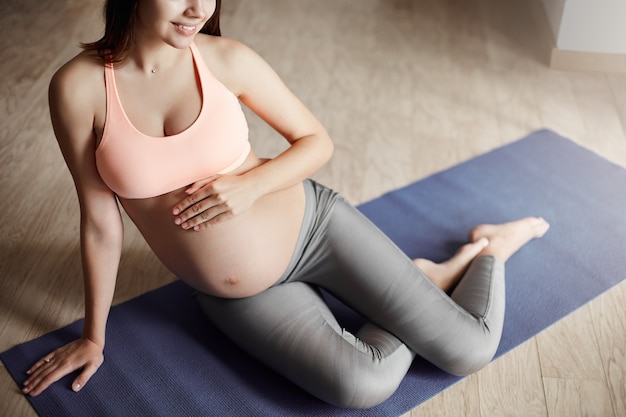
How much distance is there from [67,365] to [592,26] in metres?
2.50

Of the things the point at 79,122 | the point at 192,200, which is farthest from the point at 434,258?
the point at 79,122

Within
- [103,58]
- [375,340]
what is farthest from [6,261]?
[375,340]

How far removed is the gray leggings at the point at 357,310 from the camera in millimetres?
1625

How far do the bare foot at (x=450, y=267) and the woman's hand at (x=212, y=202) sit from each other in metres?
0.65

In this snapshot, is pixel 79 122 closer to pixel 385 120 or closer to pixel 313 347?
pixel 313 347

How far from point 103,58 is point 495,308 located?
102 cm

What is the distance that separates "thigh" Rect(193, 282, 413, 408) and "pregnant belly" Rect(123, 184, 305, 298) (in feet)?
0.17

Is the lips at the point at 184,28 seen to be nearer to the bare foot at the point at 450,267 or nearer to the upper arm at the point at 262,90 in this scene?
the upper arm at the point at 262,90

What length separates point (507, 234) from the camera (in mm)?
2150

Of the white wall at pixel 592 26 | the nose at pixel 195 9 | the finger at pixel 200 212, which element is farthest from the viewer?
the white wall at pixel 592 26

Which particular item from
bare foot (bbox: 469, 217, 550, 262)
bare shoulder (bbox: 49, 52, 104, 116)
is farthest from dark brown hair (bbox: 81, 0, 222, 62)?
bare foot (bbox: 469, 217, 550, 262)

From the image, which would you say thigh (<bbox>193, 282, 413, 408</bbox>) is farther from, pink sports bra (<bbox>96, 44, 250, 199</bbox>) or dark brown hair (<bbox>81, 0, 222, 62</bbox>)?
dark brown hair (<bbox>81, 0, 222, 62</bbox>)

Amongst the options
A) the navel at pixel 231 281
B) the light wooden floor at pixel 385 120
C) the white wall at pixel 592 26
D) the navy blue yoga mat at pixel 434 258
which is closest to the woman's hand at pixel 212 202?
the navel at pixel 231 281

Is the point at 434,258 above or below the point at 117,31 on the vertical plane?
below
